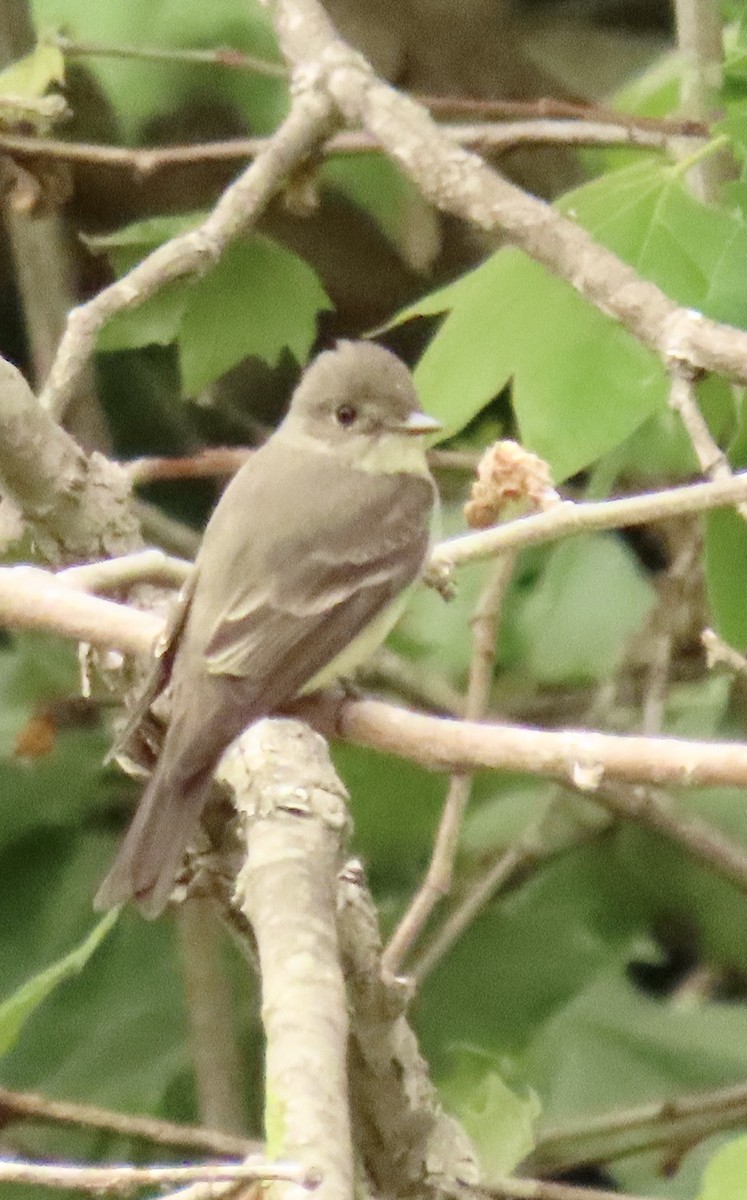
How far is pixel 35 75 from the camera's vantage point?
2.23 meters

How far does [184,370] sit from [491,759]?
1.18 metres

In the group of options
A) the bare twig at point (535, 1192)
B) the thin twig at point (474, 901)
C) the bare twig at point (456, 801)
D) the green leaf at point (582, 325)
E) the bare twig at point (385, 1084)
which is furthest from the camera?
the thin twig at point (474, 901)

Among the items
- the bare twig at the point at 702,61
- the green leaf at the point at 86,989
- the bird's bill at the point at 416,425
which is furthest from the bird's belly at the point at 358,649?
the green leaf at the point at 86,989

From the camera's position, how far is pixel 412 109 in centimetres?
216

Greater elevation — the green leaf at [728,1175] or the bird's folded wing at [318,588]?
the bird's folded wing at [318,588]

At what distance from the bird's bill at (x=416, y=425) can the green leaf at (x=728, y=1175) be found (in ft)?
3.21

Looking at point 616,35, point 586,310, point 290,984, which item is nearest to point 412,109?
point 586,310

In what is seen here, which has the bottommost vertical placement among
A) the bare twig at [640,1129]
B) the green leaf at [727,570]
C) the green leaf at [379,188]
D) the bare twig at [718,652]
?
the bare twig at [640,1129]

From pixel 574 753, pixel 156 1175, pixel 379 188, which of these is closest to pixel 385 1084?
pixel 574 753

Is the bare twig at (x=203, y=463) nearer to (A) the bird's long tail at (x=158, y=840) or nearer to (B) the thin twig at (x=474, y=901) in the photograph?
(A) the bird's long tail at (x=158, y=840)

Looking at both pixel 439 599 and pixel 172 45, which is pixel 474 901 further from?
pixel 172 45

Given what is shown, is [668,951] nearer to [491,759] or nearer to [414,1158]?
[414,1158]

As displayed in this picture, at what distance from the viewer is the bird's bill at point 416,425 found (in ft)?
7.43

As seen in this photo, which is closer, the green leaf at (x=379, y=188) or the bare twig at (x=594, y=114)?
the bare twig at (x=594, y=114)
